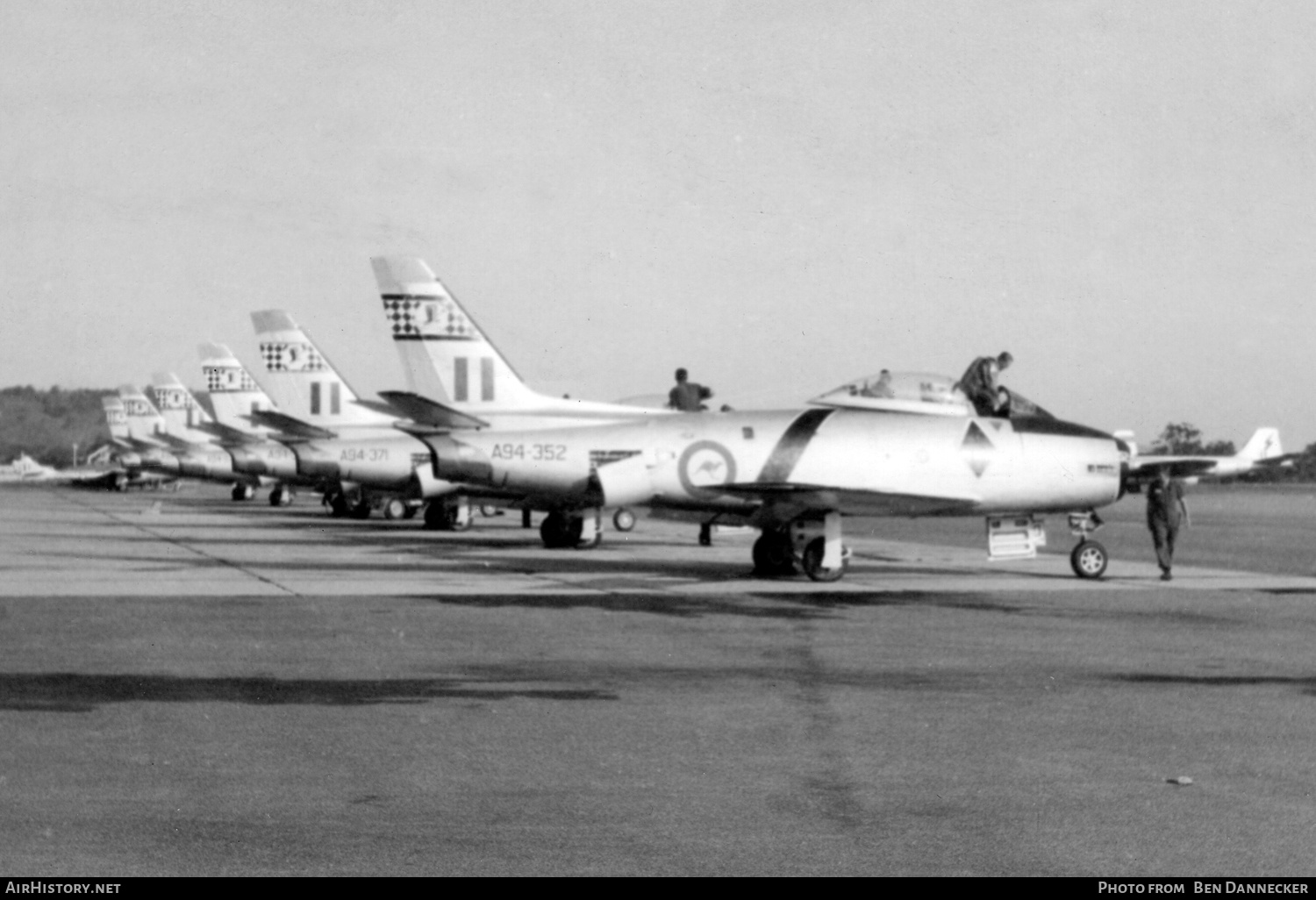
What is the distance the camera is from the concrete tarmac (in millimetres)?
5785

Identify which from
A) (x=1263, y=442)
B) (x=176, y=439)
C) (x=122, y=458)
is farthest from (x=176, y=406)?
(x=1263, y=442)

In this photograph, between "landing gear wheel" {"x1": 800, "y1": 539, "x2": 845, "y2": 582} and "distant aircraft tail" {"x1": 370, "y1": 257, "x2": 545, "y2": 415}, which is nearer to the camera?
"landing gear wheel" {"x1": 800, "y1": 539, "x2": 845, "y2": 582}

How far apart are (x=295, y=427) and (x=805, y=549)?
68.7ft

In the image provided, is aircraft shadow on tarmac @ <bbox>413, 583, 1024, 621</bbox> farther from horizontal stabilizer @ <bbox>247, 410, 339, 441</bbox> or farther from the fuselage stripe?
horizontal stabilizer @ <bbox>247, 410, 339, 441</bbox>

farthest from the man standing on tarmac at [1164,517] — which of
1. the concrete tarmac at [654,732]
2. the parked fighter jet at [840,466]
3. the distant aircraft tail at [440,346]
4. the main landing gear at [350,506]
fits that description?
the main landing gear at [350,506]

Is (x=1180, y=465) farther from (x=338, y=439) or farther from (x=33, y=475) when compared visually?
(x=33, y=475)

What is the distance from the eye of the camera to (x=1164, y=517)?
1986 cm

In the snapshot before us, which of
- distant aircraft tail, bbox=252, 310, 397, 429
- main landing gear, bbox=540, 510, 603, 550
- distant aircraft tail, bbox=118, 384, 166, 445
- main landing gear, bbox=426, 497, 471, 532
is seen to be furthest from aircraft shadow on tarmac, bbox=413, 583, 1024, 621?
distant aircraft tail, bbox=118, 384, 166, 445

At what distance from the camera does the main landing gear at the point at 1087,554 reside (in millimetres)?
20156

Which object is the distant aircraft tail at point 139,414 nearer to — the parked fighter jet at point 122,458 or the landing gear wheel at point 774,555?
the parked fighter jet at point 122,458

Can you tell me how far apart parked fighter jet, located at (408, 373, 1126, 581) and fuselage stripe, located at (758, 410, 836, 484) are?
0.05 feet

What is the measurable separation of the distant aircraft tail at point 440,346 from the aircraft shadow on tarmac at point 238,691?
13.9 m

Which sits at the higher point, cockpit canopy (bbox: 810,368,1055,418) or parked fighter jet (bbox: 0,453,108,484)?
cockpit canopy (bbox: 810,368,1055,418)
